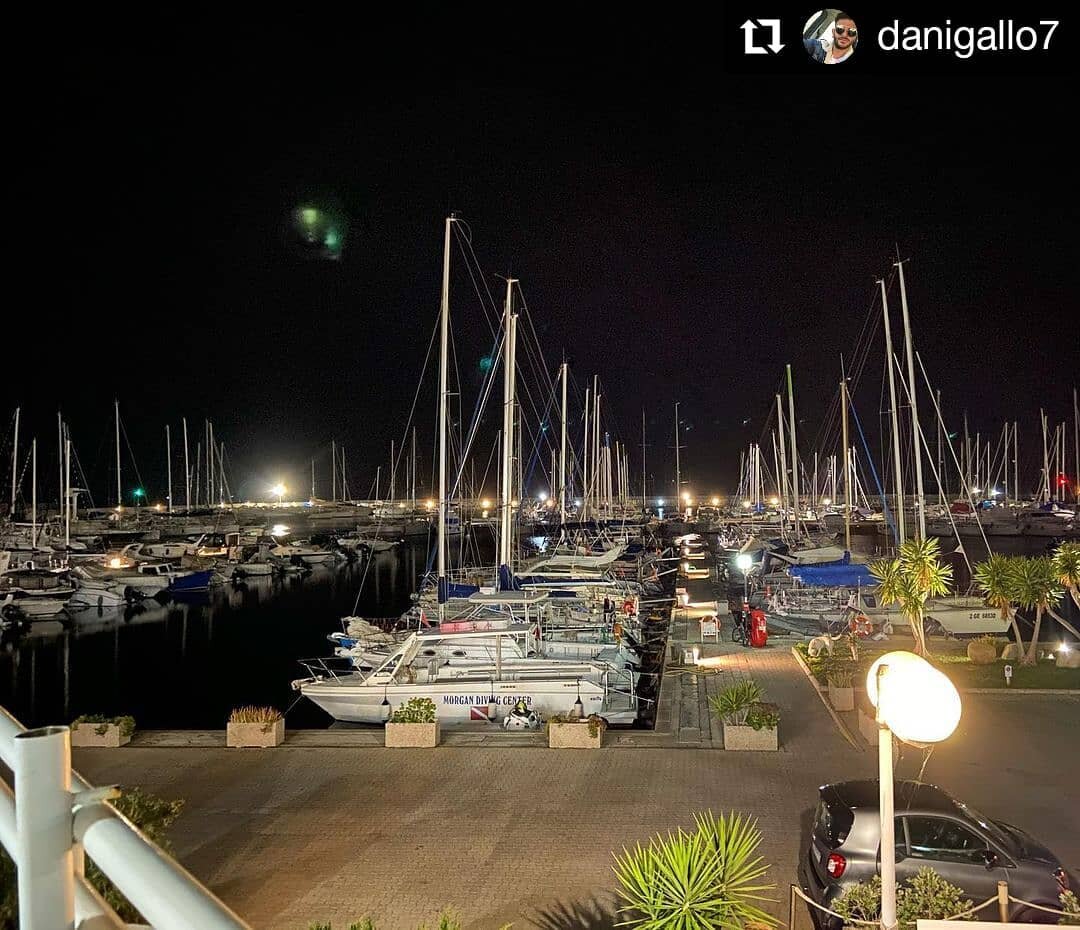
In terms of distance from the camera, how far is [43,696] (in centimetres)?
3020

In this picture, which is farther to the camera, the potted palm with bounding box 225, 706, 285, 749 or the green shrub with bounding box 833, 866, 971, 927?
the potted palm with bounding box 225, 706, 285, 749

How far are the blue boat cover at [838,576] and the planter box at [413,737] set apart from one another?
75.5ft

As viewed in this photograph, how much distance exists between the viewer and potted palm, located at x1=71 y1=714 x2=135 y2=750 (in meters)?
16.3

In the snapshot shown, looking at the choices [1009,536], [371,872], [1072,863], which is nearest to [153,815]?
[371,872]

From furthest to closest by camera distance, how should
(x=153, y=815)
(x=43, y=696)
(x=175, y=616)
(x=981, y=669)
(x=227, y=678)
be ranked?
(x=175, y=616)
(x=227, y=678)
(x=43, y=696)
(x=981, y=669)
(x=153, y=815)

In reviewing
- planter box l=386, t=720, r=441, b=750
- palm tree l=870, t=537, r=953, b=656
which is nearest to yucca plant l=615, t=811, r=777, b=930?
planter box l=386, t=720, r=441, b=750

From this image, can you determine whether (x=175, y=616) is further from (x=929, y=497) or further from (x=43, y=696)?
(x=929, y=497)

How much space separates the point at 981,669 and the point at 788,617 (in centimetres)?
1053

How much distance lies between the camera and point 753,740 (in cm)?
1519

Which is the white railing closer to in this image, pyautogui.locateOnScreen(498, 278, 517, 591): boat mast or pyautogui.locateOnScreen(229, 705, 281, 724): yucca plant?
pyautogui.locateOnScreen(229, 705, 281, 724): yucca plant

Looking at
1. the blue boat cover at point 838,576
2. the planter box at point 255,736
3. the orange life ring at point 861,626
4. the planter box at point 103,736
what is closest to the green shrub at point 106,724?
the planter box at point 103,736

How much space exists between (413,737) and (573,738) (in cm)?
322

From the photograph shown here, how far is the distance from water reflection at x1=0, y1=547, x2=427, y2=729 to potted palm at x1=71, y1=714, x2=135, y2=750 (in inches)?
337

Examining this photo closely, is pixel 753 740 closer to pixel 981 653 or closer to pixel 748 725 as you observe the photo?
pixel 748 725
